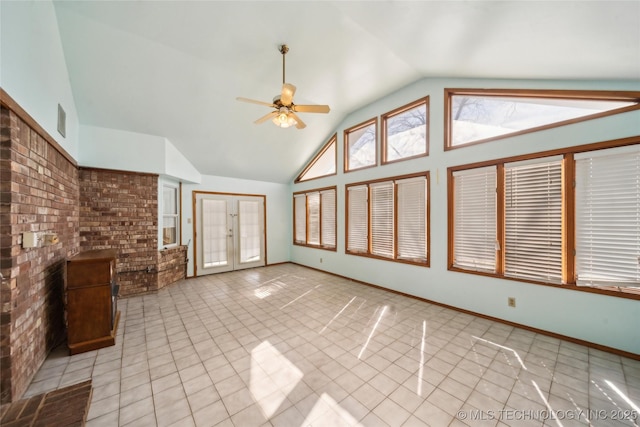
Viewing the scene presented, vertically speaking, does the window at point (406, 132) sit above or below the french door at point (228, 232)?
above

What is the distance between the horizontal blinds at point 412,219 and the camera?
13.4 feet

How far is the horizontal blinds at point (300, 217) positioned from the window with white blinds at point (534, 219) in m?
4.72

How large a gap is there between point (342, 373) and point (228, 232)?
491cm

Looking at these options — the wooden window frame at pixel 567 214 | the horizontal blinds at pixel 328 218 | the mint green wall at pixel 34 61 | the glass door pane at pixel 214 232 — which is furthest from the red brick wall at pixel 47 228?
the wooden window frame at pixel 567 214

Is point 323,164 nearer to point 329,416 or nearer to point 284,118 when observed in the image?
point 284,118

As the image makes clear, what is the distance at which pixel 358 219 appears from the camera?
17.2ft

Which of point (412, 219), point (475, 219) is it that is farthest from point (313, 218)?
point (475, 219)

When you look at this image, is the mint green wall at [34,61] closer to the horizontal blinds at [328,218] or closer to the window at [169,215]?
the window at [169,215]

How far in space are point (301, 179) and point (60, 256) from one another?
5.13 m

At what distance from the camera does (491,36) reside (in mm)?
2451

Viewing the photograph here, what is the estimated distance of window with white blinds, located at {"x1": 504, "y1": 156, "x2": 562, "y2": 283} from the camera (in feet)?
9.41

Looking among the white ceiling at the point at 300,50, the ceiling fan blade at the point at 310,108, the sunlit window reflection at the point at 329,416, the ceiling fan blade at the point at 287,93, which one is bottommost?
the sunlit window reflection at the point at 329,416

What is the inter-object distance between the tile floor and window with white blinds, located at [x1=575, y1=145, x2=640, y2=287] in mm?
868

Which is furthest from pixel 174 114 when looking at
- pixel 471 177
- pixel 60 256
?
pixel 471 177
